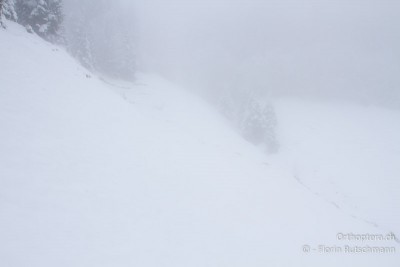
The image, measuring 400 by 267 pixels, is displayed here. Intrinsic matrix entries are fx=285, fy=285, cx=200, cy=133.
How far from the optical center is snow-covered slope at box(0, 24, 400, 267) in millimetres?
8773

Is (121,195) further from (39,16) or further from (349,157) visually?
(349,157)

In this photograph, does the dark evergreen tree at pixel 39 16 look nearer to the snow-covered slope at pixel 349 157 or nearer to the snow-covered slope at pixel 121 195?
the snow-covered slope at pixel 121 195

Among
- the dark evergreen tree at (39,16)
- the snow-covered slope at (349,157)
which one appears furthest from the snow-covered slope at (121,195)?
the dark evergreen tree at (39,16)

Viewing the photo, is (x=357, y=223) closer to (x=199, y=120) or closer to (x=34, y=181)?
(x=34, y=181)

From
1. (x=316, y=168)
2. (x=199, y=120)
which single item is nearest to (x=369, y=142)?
(x=316, y=168)

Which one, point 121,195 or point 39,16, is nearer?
point 121,195

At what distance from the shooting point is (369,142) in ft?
207

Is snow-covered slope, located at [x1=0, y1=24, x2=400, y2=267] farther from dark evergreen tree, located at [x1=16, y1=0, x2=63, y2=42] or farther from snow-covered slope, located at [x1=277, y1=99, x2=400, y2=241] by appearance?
dark evergreen tree, located at [x1=16, y1=0, x2=63, y2=42]

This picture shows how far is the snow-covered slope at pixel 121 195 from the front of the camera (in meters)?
8.77

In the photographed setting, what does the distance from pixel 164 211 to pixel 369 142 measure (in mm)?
64151

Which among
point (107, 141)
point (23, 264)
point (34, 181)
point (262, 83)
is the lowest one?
point (23, 264)

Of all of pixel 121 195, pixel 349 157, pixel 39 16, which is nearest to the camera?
pixel 121 195

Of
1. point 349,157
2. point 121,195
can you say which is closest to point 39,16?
point 121,195

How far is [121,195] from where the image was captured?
11.6 m
